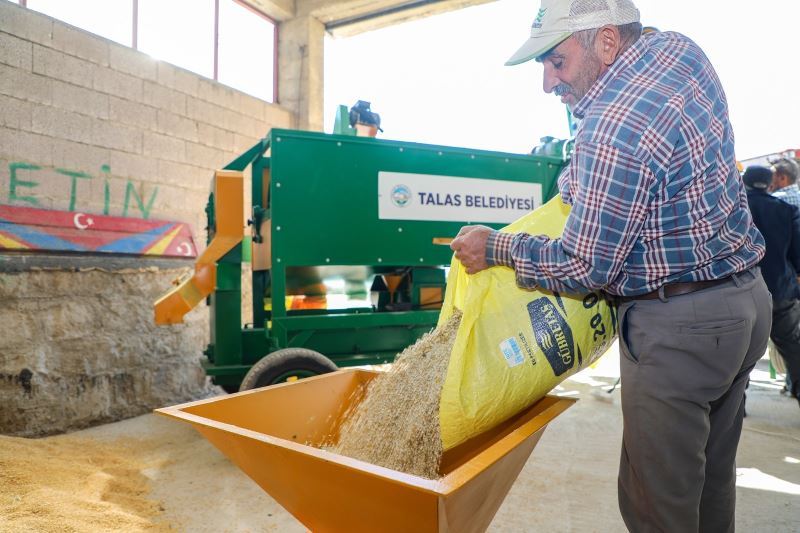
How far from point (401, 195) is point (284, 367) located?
1389mm

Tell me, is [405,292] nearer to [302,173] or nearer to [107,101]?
[302,173]

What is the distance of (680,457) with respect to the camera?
1164 millimetres

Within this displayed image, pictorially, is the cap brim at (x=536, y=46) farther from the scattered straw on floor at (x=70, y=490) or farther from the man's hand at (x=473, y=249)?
the scattered straw on floor at (x=70, y=490)

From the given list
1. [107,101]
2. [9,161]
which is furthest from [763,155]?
[9,161]

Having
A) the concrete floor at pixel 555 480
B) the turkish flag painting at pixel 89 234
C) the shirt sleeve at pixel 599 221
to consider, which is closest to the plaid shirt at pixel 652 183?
Result: the shirt sleeve at pixel 599 221

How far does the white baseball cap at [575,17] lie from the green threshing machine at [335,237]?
86.0 inches

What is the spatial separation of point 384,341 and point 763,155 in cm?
578

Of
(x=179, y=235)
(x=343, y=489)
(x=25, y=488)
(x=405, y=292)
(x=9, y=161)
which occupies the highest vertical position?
(x=9, y=161)

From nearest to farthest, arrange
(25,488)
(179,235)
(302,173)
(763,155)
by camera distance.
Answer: (25,488), (302,173), (179,235), (763,155)

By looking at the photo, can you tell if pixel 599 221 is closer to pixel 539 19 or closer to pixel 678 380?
pixel 678 380

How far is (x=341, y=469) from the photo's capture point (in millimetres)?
1092

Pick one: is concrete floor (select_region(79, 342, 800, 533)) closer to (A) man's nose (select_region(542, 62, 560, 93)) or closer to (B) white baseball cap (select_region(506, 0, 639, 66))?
(A) man's nose (select_region(542, 62, 560, 93))

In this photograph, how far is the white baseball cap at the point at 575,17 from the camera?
1.18 meters

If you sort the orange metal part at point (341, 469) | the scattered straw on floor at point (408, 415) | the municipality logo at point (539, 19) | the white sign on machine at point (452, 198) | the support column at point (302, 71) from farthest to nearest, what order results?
the support column at point (302, 71) < the white sign on machine at point (452, 198) < the scattered straw on floor at point (408, 415) < the municipality logo at point (539, 19) < the orange metal part at point (341, 469)
